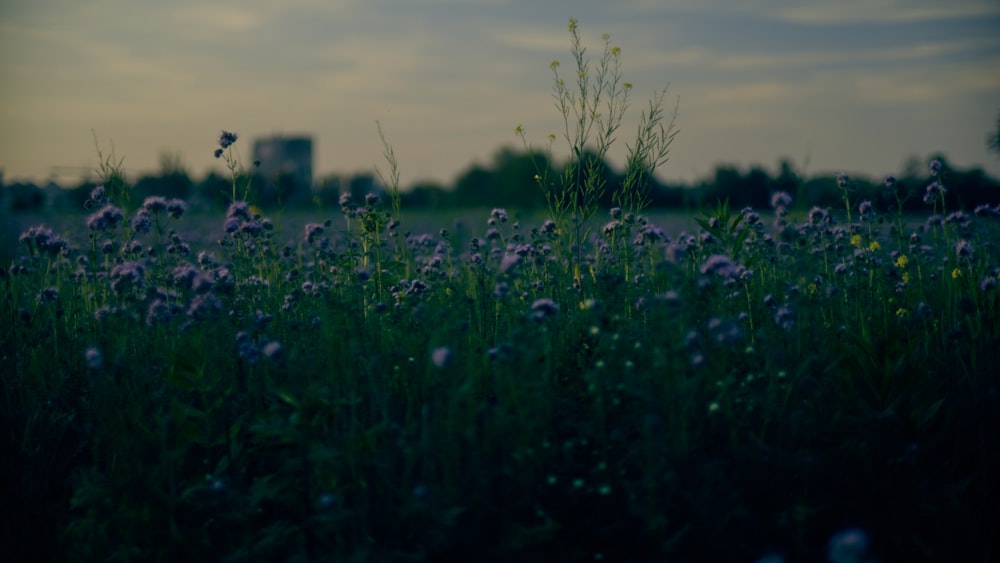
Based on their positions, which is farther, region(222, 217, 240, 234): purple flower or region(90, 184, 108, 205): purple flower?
region(90, 184, 108, 205): purple flower

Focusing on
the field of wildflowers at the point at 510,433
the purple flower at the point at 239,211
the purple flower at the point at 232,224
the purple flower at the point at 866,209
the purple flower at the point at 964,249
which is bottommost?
the field of wildflowers at the point at 510,433

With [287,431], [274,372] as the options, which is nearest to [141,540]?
[287,431]

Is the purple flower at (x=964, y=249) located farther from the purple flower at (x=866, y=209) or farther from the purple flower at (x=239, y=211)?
the purple flower at (x=239, y=211)

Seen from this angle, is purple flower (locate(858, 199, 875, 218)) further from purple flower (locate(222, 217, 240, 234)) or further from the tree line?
purple flower (locate(222, 217, 240, 234))

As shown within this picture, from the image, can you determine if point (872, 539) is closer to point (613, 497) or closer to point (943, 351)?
A: point (613, 497)

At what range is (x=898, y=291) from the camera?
5.13m

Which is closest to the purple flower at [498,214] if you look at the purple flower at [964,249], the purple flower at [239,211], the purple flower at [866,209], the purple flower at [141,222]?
the purple flower at [239,211]

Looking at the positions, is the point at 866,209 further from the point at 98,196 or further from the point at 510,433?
the point at 98,196

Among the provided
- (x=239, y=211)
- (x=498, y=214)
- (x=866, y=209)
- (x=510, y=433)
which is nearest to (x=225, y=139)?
(x=239, y=211)

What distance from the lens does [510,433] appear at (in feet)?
10.1

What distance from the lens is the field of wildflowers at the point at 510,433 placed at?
2.85 m

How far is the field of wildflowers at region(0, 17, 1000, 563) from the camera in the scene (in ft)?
9.36

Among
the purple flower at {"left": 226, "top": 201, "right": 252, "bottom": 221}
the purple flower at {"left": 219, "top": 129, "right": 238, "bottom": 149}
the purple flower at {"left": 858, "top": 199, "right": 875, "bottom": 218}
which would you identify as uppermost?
the purple flower at {"left": 219, "top": 129, "right": 238, "bottom": 149}

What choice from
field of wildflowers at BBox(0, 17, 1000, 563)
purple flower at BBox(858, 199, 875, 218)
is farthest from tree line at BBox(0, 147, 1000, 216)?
field of wildflowers at BBox(0, 17, 1000, 563)
